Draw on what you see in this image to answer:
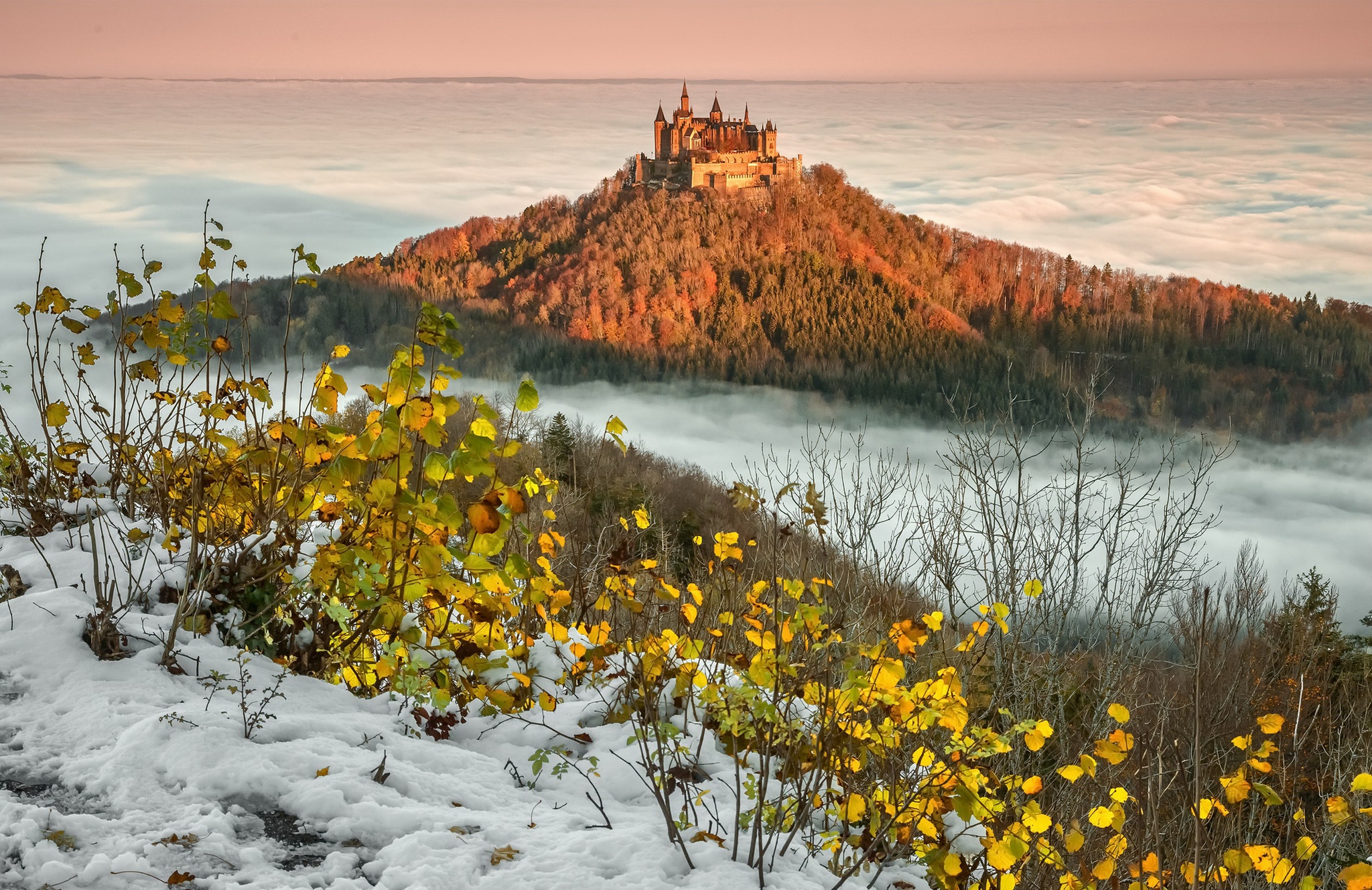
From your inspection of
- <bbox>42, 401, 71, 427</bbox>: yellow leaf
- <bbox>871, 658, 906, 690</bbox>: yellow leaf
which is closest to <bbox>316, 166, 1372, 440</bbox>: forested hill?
<bbox>42, 401, 71, 427</bbox>: yellow leaf

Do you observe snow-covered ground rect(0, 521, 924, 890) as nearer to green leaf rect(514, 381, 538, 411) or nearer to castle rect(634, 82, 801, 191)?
green leaf rect(514, 381, 538, 411)

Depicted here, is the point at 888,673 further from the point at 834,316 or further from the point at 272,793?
the point at 834,316

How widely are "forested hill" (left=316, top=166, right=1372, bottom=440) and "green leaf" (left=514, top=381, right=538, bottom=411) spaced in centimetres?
8574

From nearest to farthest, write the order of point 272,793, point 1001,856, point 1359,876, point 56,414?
point 1001,856, point 272,793, point 1359,876, point 56,414

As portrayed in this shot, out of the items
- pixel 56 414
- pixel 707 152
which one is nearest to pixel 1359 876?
pixel 56 414

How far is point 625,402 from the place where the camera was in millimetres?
93562

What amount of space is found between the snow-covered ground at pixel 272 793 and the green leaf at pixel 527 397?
1023 mm

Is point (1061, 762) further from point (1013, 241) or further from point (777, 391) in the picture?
point (1013, 241)

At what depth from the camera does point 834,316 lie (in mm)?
102125

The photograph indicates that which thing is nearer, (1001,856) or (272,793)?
(1001,856)

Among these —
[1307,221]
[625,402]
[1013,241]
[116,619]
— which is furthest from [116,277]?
[1307,221]

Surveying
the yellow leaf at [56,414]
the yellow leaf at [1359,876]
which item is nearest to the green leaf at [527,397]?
the yellow leaf at [56,414]

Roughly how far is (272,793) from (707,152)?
3752 inches

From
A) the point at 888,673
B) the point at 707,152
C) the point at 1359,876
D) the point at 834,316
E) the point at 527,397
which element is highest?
the point at 707,152
